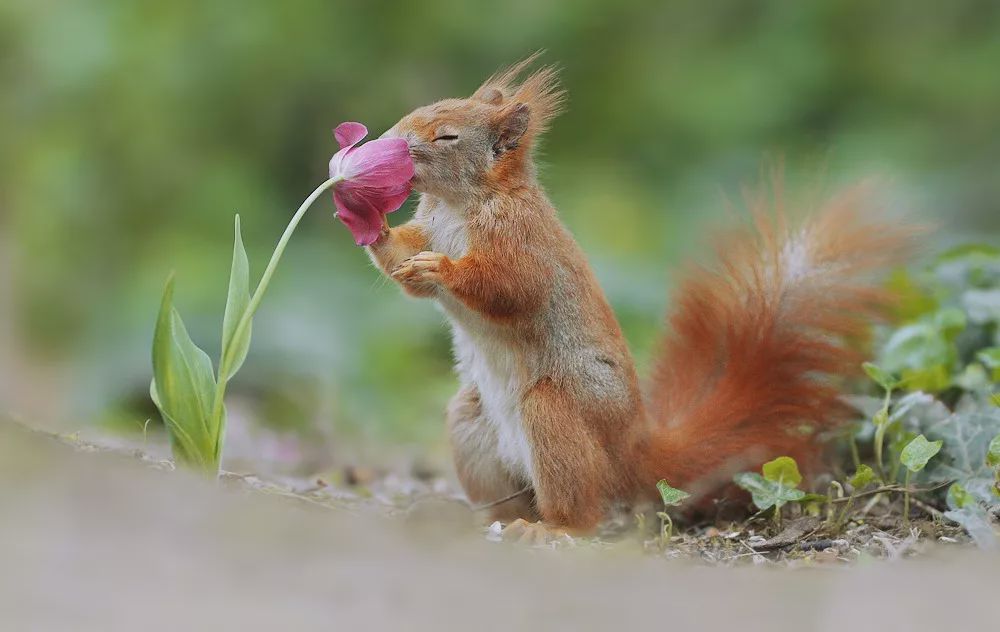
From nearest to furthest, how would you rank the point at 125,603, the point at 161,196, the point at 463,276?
the point at 125,603 → the point at 463,276 → the point at 161,196

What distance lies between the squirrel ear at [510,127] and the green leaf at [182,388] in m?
0.79

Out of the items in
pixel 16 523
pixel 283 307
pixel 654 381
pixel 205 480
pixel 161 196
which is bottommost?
pixel 16 523

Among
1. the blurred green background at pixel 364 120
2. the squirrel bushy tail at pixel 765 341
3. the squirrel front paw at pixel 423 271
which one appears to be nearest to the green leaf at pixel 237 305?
the squirrel front paw at pixel 423 271

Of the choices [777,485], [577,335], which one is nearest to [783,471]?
[777,485]

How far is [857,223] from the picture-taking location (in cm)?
296

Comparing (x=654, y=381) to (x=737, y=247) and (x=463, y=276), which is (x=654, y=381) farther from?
(x=463, y=276)

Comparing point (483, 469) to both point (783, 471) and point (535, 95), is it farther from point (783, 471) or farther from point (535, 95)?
point (535, 95)

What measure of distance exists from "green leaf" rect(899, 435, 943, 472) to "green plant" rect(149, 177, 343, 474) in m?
1.15

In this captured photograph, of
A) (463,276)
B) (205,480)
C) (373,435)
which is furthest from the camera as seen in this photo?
(373,435)

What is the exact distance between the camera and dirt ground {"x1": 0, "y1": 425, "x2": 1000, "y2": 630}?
1.47m

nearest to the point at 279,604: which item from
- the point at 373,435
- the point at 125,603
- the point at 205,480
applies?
the point at 125,603

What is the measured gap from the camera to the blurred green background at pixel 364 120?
5.28 m

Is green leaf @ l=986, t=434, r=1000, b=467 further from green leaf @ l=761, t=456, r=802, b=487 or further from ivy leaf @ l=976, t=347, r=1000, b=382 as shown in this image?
ivy leaf @ l=976, t=347, r=1000, b=382

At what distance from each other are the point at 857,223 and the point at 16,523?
2.02 m
